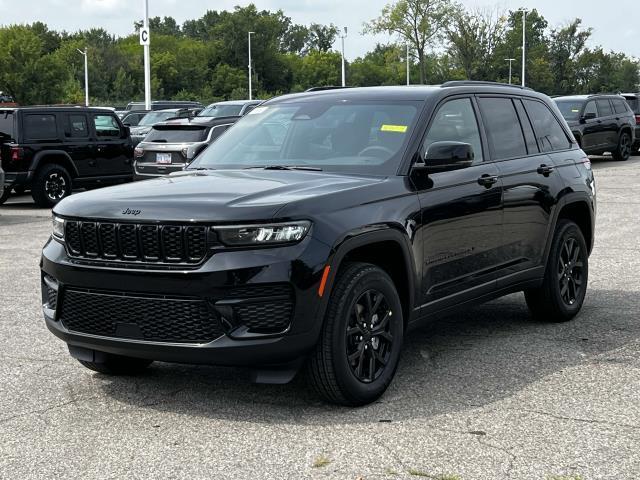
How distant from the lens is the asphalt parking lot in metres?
4.36

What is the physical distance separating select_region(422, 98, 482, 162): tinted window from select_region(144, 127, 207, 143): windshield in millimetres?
12477

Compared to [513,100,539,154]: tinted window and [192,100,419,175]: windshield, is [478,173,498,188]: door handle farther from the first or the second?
[513,100,539,154]: tinted window

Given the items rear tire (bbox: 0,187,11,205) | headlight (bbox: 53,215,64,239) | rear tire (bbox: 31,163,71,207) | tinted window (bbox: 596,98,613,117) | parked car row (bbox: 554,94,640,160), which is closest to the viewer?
headlight (bbox: 53,215,64,239)

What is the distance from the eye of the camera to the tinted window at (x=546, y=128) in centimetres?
734

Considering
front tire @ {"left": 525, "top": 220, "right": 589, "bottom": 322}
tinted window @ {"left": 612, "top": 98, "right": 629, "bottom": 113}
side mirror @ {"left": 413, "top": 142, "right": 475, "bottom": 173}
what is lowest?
front tire @ {"left": 525, "top": 220, "right": 589, "bottom": 322}

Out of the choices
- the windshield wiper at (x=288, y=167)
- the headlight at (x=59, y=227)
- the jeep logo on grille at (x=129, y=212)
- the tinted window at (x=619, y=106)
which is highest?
the tinted window at (x=619, y=106)

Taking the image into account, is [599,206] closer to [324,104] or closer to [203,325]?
[324,104]

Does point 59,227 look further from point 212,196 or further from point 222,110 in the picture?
point 222,110

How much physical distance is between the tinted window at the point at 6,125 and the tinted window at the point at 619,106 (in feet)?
56.8

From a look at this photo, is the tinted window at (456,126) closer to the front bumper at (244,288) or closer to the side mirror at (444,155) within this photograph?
the side mirror at (444,155)

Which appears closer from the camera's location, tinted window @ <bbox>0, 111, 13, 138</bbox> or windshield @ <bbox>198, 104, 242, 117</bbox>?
tinted window @ <bbox>0, 111, 13, 138</bbox>

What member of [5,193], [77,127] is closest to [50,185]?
[5,193]

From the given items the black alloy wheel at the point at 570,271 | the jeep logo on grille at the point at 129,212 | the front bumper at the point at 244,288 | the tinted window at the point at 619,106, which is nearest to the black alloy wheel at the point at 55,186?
the black alloy wheel at the point at 570,271

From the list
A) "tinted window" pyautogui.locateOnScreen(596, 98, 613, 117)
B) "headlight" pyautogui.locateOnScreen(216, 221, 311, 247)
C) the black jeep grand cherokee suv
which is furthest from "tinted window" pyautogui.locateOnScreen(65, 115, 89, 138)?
"tinted window" pyautogui.locateOnScreen(596, 98, 613, 117)
